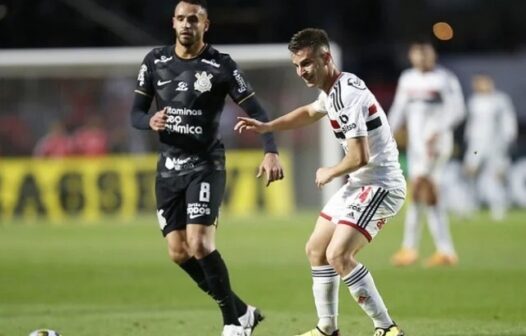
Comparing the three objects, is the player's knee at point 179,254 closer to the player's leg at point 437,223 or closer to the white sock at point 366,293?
the white sock at point 366,293

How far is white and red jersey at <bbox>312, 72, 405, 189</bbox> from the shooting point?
813 cm

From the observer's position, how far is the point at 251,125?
347 inches

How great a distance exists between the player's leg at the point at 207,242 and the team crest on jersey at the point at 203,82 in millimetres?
669

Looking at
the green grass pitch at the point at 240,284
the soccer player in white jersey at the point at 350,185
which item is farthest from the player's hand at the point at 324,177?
the green grass pitch at the point at 240,284

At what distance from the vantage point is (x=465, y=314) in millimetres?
10688

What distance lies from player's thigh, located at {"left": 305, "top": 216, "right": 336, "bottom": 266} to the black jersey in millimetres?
1097

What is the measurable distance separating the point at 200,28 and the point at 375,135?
1606 millimetres

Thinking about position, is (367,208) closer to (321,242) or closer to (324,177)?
(321,242)

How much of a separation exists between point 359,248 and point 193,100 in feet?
5.77

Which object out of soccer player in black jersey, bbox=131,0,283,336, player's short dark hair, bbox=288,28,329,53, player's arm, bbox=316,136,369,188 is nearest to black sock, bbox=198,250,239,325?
soccer player in black jersey, bbox=131,0,283,336

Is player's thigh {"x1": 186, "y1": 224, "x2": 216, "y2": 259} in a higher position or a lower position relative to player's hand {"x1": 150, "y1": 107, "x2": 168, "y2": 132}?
lower

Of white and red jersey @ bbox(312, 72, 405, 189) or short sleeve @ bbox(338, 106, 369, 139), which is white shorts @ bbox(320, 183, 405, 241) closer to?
white and red jersey @ bbox(312, 72, 405, 189)

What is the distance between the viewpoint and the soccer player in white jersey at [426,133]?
48.6 feet

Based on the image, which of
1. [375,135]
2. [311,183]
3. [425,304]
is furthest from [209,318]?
[311,183]
